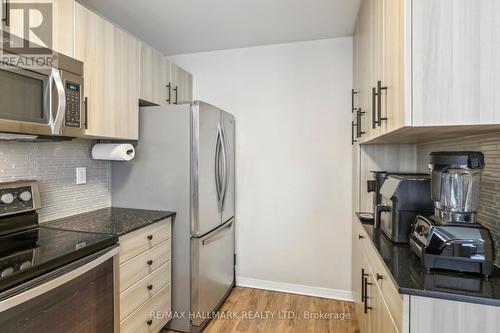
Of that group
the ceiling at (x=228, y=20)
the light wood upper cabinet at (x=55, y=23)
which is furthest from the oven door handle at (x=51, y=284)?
the ceiling at (x=228, y=20)

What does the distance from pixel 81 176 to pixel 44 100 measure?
83 cm

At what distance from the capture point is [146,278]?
70.8 inches

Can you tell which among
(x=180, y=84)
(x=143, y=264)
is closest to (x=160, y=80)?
(x=180, y=84)

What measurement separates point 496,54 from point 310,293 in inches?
92.3

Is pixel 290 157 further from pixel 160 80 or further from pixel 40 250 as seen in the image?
pixel 40 250

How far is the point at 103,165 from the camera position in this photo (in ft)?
7.30

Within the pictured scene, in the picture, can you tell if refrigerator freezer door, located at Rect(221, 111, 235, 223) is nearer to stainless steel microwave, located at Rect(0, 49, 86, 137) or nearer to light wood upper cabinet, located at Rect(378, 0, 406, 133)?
stainless steel microwave, located at Rect(0, 49, 86, 137)

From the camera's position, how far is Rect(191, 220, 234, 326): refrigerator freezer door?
2031mm

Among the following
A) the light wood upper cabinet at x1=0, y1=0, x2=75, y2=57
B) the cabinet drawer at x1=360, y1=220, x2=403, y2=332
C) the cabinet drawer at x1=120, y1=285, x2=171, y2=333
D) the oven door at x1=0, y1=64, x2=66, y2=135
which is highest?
the light wood upper cabinet at x1=0, y1=0, x2=75, y2=57

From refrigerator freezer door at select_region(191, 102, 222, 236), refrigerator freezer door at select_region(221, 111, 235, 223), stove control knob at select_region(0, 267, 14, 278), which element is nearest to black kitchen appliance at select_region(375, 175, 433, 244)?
refrigerator freezer door at select_region(191, 102, 222, 236)

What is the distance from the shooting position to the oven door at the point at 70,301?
39.2 inches

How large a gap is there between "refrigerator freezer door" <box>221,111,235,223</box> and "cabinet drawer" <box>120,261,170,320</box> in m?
0.68

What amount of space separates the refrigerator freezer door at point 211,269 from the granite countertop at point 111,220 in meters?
0.37

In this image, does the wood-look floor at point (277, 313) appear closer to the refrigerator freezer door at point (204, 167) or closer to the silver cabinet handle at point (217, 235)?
the silver cabinet handle at point (217, 235)
